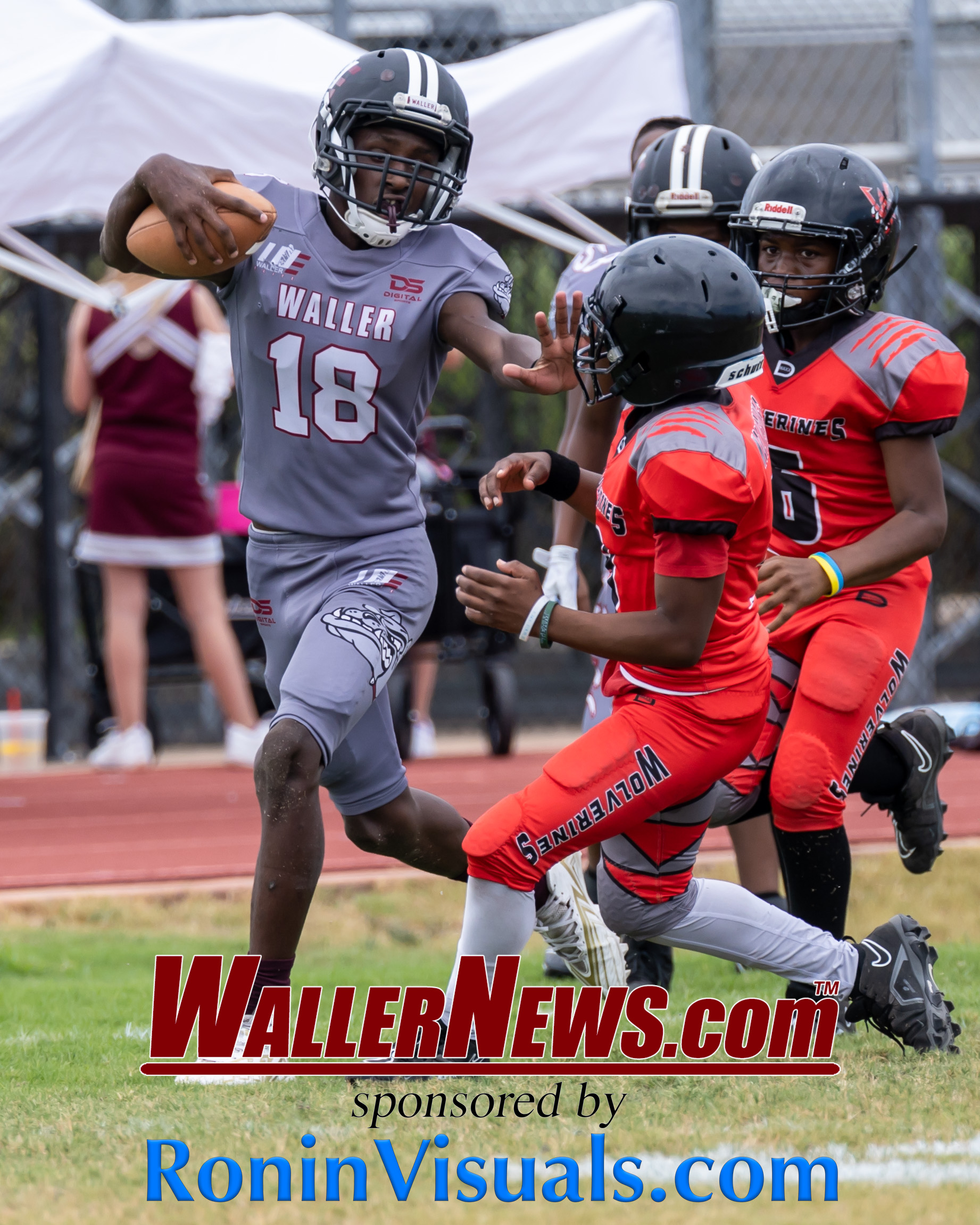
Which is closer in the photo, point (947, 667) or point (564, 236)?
point (564, 236)

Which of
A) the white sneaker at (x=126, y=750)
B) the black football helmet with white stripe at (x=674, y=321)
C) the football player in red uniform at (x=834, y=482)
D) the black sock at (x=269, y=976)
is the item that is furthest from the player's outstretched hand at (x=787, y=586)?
the white sneaker at (x=126, y=750)

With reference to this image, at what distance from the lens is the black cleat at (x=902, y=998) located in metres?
3.82

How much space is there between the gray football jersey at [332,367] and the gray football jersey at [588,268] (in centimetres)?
73

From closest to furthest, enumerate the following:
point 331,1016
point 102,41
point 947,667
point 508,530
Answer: point 331,1016 → point 102,41 → point 508,530 → point 947,667

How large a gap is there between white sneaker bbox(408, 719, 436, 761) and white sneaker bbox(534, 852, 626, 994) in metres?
4.81

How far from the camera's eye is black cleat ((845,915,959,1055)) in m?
3.82

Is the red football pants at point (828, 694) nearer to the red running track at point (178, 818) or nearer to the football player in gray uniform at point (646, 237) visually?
the football player in gray uniform at point (646, 237)

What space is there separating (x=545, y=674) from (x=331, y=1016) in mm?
7324

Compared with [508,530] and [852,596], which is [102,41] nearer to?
[508,530]

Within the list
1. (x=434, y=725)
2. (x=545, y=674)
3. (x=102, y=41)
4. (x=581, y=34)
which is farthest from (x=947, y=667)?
(x=102, y=41)

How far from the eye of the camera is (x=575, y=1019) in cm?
372

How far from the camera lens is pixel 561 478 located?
13.5 feet

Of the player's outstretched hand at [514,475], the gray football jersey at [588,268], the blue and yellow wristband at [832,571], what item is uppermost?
the gray football jersey at [588,268]

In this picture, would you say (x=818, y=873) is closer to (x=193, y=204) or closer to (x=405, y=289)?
(x=405, y=289)
